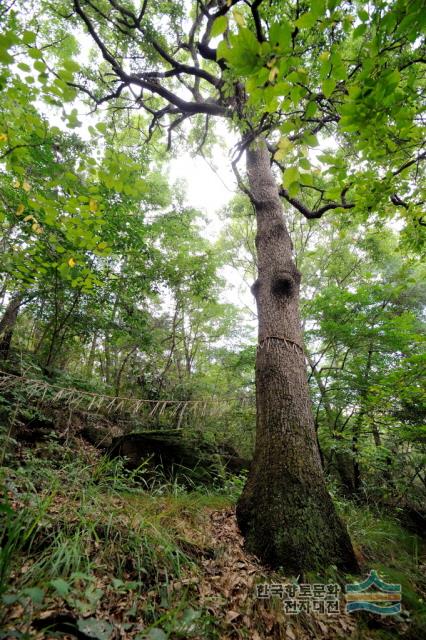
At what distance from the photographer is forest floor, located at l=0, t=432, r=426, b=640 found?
1.38 m

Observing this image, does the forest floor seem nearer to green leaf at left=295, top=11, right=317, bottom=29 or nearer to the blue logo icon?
the blue logo icon

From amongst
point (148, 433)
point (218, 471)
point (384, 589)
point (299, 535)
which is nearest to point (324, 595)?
point (299, 535)

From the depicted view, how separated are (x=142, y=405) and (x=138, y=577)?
4081 millimetres

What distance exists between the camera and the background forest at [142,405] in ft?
5.62

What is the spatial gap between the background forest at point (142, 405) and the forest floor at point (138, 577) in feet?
0.04

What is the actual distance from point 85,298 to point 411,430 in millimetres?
6645

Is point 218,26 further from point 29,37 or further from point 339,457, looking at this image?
point 339,457

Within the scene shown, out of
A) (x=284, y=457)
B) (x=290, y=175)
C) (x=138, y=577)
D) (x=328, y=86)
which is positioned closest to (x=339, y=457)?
(x=284, y=457)

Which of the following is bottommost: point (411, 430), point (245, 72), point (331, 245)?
point (411, 430)

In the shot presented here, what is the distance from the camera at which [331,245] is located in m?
9.53

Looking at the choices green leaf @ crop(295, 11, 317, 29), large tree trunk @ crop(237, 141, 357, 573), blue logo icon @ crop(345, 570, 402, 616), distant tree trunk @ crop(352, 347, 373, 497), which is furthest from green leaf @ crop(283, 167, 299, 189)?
distant tree trunk @ crop(352, 347, 373, 497)

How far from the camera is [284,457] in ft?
8.05

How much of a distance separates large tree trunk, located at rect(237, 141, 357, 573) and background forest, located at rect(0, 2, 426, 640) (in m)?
0.19

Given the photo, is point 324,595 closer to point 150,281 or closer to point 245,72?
point 245,72
